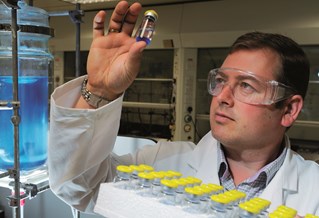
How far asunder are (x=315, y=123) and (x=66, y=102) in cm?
334

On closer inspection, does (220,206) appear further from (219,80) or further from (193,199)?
(219,80)

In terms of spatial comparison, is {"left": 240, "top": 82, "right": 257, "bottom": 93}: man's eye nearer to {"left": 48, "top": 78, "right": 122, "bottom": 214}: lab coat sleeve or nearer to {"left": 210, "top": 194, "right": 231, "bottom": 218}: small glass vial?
{"left": 48, "top": 78, "right": 122, "bottom": 214}: lab coat sleeve

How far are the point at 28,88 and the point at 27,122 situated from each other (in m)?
0.12

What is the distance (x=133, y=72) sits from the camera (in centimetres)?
95

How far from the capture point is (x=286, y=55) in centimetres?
119

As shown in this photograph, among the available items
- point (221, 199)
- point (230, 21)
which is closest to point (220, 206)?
point (221, 199)

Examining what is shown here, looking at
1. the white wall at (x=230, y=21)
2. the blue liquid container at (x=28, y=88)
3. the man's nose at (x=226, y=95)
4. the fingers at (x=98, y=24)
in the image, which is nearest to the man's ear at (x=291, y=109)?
the man's nose at (x=226, y=95)

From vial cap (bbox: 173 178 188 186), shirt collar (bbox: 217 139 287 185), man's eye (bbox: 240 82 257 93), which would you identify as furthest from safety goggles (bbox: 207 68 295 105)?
vial cap (bbox: 173 178 188 186)

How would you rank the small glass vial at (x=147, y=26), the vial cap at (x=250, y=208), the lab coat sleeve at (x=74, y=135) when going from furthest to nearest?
the lab coat sleeve at (x=74, y=135), the small glass vial at (x=147, y=26), the vial cap at (x=250, y=208)

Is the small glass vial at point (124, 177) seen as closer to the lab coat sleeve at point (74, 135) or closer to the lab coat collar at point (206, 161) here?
the lab coat sleeve at point (74, 135)

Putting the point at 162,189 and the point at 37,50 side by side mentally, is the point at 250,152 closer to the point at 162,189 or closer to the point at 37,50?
the point at 162,189

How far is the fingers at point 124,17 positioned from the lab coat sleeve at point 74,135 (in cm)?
22

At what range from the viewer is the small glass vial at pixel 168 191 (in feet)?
2.24

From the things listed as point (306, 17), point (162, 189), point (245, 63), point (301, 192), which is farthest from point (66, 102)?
point (306, 17)
